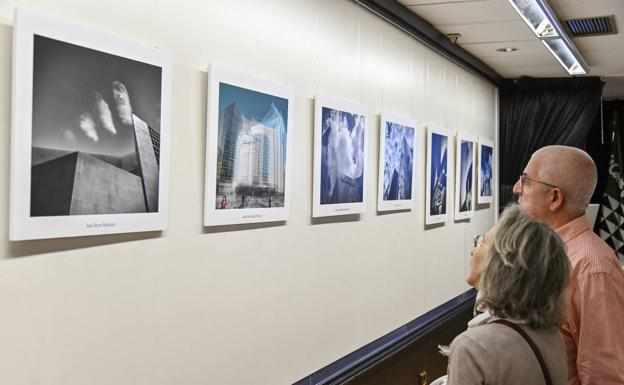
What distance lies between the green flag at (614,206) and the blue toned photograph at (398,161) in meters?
6.11

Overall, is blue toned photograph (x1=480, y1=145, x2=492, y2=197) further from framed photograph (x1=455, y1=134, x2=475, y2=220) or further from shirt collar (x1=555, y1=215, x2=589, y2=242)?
shirt collar (x1=555, y1=215, x2=589, y2=242)

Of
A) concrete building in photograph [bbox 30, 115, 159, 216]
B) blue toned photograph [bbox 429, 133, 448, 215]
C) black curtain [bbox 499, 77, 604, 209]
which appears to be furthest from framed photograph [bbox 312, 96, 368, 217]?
black curtain [bbox 499, 77, 604, 209]

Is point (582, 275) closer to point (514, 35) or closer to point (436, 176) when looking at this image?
point (436, 176)

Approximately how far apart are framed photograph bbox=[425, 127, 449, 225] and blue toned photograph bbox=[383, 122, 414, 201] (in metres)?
0.45

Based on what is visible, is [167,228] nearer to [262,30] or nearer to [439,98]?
[262,30]

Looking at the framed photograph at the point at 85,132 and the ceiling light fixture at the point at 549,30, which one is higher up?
the ceiling light fixture at the point at 549,30

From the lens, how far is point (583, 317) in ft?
7.70

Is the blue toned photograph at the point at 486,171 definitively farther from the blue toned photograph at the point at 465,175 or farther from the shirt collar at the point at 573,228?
the shirt collar at the point at 573,228

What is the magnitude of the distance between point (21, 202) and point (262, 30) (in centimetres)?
162

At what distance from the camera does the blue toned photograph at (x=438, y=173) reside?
5633mm

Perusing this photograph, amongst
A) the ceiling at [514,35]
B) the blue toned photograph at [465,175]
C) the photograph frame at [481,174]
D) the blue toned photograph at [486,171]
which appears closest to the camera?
the ceiling at [514,35]

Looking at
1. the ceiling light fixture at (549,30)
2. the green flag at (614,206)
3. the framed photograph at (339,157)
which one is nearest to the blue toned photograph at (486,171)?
the ceiling light fixture at (549,30)

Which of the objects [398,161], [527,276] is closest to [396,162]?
[398,161]

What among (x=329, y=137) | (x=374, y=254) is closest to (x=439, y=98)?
(x=374, y=254)
